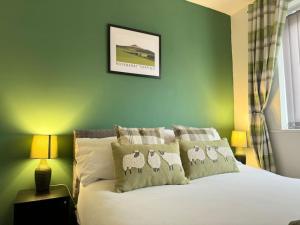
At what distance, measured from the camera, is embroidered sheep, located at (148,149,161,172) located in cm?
155

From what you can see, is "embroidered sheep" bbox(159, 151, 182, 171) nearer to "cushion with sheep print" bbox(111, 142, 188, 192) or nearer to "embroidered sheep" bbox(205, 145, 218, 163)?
"cushion with sheep print" bbox(111, 142, 188, 192)

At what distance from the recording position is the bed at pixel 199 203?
38.8 inches

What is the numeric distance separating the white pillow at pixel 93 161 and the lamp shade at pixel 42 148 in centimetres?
20

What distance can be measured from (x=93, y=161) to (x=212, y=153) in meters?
0.98

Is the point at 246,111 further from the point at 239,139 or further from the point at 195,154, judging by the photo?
the point at 195,154

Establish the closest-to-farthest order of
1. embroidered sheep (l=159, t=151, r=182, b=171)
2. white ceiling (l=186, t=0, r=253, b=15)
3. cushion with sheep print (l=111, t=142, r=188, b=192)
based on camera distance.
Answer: cushion with sheep print (l=111, t=142, r=188, b=192), embroidered sheep (l=159, t=151, r=182, b=171), white ceiling (l=186, t=0, r=253, b=15)

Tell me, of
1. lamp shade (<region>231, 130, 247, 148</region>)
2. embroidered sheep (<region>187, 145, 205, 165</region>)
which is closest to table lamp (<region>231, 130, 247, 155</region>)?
lamp shade (<region>231, 130, 247, 148</region>)

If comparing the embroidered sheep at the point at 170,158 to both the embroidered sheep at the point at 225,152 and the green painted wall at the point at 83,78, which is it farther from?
the green painted wall at the point at 83,78

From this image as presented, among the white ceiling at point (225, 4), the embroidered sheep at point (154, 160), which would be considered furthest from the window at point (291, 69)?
the embroidered sheep at point (154, 160)

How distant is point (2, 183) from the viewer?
1848 millimetres

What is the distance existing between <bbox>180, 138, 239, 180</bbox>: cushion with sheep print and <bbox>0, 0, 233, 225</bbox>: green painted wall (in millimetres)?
753

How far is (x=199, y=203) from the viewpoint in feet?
3.86

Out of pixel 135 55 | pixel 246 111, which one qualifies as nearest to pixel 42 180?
pixel 135 55

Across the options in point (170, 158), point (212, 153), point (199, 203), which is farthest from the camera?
point (212, 153)
